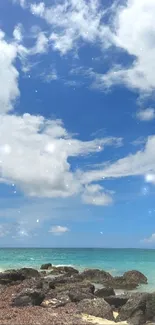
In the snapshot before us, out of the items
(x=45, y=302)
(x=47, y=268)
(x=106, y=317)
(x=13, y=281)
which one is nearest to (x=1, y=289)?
(x=13, y=281)

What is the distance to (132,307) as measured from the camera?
21.4 metres

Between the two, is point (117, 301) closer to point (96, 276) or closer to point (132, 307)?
point (132, 307)

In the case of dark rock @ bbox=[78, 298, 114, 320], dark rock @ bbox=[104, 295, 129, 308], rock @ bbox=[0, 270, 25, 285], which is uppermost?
rock @ bbox=[0, 270, 25, 285]

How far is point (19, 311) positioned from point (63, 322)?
3457 millimetres

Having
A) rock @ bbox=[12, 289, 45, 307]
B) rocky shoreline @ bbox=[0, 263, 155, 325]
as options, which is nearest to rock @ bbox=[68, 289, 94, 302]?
rocky shoreline @ bbox=[0, 263, 155, 325]

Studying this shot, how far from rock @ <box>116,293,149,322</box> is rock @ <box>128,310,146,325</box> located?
0.63 feet

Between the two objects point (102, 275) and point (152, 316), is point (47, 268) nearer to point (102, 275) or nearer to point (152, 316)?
point (102, 275)

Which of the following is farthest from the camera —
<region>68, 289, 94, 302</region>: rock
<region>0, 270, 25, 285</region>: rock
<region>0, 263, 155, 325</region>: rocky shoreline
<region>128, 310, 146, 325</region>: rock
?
<region>0, 270, 25, 285</region>: rock

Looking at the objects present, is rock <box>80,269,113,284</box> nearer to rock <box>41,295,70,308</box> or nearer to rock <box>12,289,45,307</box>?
rock <box>41,295,70,308</box>

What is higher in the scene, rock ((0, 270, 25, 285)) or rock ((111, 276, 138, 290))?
rock ((0, 270, 25, 285))

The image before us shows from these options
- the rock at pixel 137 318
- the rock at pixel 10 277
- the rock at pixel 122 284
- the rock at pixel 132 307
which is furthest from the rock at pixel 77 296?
the rock at pixel 122 284

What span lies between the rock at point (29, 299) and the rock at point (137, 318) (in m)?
5.68

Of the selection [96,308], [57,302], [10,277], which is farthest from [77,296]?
[10,277]

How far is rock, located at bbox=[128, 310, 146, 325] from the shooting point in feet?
65.8
